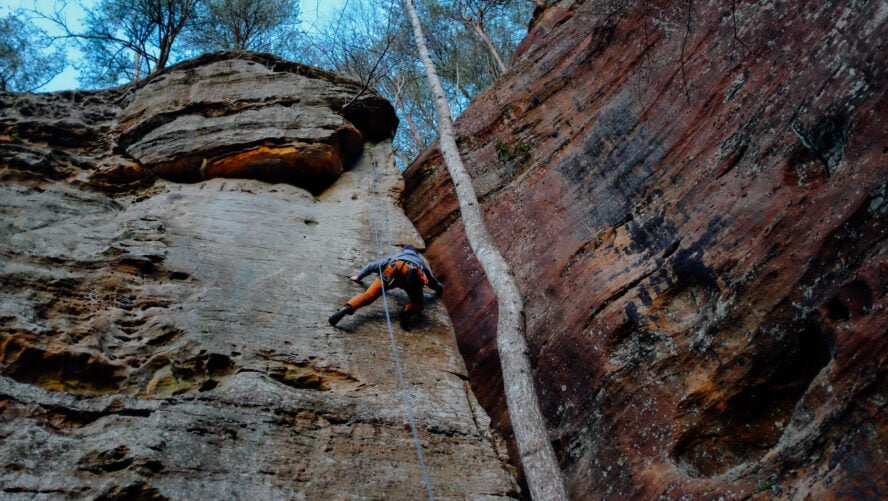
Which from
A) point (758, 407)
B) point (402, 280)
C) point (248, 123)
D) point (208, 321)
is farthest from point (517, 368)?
point (248, 123)

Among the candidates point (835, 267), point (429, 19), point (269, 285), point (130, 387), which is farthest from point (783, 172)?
point (429, 19)

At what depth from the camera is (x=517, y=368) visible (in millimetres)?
5695

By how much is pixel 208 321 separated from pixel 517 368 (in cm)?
343

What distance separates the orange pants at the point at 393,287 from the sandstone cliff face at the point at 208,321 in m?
0.24

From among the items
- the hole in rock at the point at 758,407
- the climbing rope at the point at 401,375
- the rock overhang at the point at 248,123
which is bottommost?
the hole in rock at the point at 758,407

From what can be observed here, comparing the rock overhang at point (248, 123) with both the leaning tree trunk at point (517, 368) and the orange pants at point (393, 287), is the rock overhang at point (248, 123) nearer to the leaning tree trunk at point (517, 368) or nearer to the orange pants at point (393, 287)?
the leaning tree trunk at point (517, 368)

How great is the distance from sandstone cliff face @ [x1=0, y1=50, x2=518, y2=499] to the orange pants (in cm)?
24

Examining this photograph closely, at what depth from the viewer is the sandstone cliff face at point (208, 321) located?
512 centimetres

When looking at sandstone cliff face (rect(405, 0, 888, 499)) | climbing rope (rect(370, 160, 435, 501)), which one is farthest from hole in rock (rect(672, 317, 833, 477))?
climbing rope (rect(370, 160, 435, 501))

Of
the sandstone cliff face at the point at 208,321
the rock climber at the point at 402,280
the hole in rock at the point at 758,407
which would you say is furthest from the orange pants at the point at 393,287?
the hole in rock at the point at 758,407

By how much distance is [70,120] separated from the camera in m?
10.7

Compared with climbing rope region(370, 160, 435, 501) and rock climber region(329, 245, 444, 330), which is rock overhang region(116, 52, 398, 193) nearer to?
climbing rope region(370, 160, 435, 501)

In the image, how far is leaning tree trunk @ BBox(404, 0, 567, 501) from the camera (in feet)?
16.1

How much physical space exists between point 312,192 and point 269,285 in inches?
141
